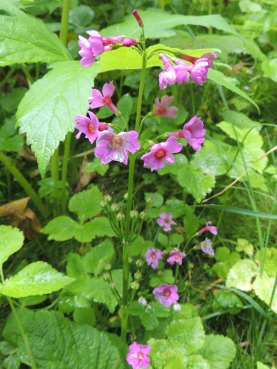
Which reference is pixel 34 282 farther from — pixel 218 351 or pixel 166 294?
pixel 218 351

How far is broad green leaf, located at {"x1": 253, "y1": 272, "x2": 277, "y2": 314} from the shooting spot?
6.22ft

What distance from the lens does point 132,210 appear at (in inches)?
60.9

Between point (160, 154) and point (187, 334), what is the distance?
0.82 m

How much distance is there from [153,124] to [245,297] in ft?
3.27

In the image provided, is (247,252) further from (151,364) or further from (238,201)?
(151,364)

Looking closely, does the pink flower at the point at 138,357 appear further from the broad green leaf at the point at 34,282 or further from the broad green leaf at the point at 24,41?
the broad green leaf at the point at 24,41

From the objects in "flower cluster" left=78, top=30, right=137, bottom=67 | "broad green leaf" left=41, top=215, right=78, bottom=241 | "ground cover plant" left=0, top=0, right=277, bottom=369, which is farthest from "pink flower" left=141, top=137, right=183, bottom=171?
"broad green leaf" left=41, top=215, right=78, bottom=241

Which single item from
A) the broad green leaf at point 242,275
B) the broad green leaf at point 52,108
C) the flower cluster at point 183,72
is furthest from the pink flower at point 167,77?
the broad green leaf at point 242,275

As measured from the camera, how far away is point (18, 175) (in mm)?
2123

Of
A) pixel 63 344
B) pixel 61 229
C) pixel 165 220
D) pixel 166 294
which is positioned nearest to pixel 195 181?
pixel 165 220

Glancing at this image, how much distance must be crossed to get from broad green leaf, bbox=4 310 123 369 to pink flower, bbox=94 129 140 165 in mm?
778

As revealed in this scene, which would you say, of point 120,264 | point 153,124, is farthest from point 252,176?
point 120,264

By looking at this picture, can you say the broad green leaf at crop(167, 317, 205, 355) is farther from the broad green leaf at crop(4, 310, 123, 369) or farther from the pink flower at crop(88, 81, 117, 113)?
the pink flower at crop(88, 81, 117, 113)

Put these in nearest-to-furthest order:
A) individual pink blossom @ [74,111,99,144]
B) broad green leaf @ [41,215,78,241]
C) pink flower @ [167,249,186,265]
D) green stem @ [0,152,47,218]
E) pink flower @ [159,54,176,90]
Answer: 1. pink flower @ [159,54,176,90]
2. individual pink blossom @ [74,111,99,144]
3. pink flower @ [167,249,186,265]
4. broad green leaf @ [41,215,78,241]
5. green stem @ [0,152,47,218]
